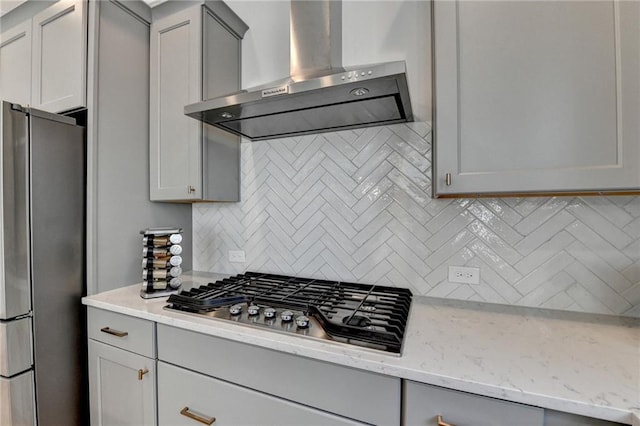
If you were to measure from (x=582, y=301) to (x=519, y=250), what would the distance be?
29cm

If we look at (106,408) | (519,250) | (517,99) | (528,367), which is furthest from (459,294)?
(106,408)

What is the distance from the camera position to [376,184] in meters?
1.50

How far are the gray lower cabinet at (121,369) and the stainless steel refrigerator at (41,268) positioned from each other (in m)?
0.11

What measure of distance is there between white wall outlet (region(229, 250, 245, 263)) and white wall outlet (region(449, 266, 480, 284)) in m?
1.22

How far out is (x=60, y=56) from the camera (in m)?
1.52

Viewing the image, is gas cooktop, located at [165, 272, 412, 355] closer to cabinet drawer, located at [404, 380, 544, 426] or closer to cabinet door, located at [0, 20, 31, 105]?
cabinet drawer, located at [404, 380, 544, 426]

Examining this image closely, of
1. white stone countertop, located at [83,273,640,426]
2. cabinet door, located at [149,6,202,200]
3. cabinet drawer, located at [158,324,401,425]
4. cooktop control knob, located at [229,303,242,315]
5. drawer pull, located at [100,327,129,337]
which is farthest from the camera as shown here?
cabinet door, located at [149,6,202,200]

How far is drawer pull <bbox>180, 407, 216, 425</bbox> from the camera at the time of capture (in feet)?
3.40

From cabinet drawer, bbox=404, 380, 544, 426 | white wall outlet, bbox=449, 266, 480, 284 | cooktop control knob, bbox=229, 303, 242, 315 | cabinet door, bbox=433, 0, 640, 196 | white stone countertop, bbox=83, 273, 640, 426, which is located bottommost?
cabinet drawer, bbox=404, 380, 544, 426

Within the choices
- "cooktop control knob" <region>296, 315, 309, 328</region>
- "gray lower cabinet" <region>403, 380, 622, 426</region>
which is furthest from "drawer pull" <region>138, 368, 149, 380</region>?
"gray lower cabinet" <region>403, 380, 622, 426</region>

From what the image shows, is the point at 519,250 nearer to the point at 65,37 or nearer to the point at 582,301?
the point at 582,301

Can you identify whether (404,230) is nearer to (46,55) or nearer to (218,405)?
(218,405)

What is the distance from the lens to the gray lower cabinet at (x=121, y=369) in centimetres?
119

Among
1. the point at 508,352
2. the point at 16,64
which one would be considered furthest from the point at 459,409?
the point at 16,64
